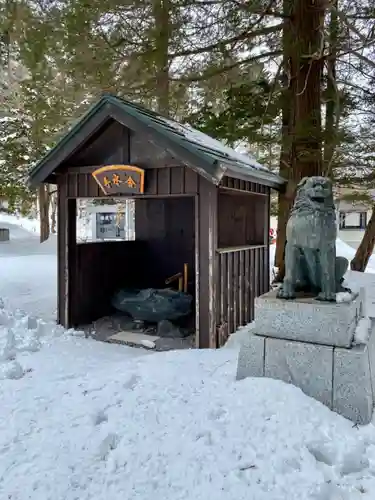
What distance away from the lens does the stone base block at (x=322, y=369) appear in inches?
109

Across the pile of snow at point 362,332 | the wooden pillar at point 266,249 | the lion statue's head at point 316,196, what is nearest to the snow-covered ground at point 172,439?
the pile of snow at point 362,332

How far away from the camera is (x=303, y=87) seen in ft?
23.1

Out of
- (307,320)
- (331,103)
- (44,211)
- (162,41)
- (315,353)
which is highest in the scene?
(162,41)

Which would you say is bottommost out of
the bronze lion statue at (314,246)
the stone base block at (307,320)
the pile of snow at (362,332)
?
the pile of snow at (362,332)

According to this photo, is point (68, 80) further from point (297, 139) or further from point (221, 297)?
point (221, 297)

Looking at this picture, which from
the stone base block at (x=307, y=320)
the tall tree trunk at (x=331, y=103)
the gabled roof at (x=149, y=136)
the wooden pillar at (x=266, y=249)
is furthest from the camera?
the wooden pillar at (x=266, y=249)

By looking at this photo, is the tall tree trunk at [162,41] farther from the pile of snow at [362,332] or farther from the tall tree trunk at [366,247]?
the pile of snow at [362,332]

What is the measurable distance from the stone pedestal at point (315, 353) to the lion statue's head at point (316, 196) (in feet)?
2.30

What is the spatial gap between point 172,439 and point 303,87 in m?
6.28

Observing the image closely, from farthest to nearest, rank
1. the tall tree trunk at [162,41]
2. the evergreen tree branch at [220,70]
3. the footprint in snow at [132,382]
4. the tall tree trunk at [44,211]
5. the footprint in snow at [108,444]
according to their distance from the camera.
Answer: the tall tree trunk at [44,211]
the evergreen tree branch at [220,70]
the tall tree trunk at [162,41]
the footprint in snow at [132,382]
the footprint in snow at [108,444]

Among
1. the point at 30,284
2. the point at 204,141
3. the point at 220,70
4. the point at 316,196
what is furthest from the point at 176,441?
the point at 30,284

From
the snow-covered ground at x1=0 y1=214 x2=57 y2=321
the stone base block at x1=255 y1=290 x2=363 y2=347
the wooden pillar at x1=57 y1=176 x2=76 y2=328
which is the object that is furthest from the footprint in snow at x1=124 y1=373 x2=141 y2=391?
the snow-covered ground at x1=0 y1=214 x2=57 y2=321

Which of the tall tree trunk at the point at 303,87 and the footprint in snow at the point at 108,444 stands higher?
the tall tree trunk at the point at 303,87

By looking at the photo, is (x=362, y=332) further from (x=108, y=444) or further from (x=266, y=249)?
(x=266, y=249)
